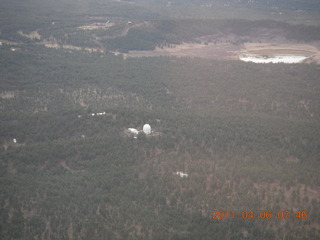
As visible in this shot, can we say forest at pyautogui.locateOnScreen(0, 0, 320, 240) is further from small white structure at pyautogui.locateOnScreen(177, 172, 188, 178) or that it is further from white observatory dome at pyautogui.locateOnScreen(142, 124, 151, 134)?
white observatory dome at pyautogui.locateOnScreen(142, 124, 151, 134)

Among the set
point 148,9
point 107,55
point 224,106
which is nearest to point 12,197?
point 224,106

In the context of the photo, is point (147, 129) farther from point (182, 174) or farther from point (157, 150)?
point (182, 174)

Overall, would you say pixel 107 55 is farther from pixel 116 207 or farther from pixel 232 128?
pixel 116 207
